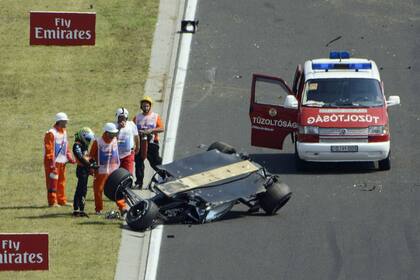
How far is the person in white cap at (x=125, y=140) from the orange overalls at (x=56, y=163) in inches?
37.3

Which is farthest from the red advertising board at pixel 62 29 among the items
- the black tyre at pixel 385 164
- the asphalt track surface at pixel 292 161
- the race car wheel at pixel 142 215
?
the black tyre at pixel 385 164

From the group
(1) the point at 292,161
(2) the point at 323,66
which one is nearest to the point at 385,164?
(1) the point at 292,161

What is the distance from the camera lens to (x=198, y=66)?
119 ft

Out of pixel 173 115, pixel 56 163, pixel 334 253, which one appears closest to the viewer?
pixel 334 253

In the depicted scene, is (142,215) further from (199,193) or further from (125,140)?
(125,140)

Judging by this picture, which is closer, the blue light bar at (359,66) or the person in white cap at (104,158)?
the person in white cap at (104,158)

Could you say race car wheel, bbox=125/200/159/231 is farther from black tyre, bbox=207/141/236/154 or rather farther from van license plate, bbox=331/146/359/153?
van license plate, bbox=331/146/359/153

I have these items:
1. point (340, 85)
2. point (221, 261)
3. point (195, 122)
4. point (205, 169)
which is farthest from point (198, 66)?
point (221, 261)

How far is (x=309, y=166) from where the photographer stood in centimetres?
3002

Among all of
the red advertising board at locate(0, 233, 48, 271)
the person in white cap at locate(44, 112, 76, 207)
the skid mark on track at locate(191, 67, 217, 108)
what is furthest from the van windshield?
the red advertising board at locate(0, 233, 48, 271)

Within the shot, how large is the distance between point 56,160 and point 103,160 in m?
1.18

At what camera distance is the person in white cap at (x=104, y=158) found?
88.6 feet

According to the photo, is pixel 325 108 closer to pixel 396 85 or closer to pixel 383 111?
pixel 383 111

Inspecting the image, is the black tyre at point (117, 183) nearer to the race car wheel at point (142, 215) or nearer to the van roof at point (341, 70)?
the race car wheel at point (142, 215)
